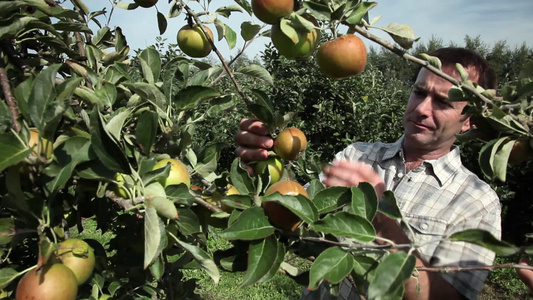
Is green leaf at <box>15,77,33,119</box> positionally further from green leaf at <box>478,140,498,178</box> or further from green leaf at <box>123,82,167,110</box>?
green leaf at <box>478,140,498,178</box>

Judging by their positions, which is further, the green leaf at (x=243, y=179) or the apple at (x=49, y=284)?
the green leaf at (x=243, y=179)

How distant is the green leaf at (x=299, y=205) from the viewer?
1.85ft

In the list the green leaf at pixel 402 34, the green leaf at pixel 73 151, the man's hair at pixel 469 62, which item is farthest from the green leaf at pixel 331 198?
the man's hair at pixel 469 62

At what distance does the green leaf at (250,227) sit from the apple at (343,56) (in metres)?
0.31

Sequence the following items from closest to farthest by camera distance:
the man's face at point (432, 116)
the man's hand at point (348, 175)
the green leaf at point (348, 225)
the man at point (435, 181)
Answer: the green leaf at point (348, 225)
the man's hand at point (348, 175)
the man at point (435, 181)
the man's face at point (432, 116)

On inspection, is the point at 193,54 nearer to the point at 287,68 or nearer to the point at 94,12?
the point at 94,12

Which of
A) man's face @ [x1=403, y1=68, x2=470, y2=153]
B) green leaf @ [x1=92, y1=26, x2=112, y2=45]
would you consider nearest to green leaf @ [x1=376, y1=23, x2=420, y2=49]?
green leaf @ [x1=92, y1=26, x2=112, y2=45]

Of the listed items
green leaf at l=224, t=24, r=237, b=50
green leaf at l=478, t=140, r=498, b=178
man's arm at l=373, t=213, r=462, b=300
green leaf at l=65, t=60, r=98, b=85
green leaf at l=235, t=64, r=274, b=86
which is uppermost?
green leaf at l=224, t=24, r=237, b=50

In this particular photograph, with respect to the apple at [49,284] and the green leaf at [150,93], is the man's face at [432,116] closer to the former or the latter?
the green leaf at [150,93]

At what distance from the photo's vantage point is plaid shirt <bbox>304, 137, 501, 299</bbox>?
128 centimetres

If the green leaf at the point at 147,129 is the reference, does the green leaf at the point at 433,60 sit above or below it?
above

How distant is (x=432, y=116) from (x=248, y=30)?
39.4 inches

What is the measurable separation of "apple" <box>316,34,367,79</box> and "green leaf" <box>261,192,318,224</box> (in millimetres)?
285

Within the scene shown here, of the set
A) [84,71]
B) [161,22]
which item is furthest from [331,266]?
[161,22]
